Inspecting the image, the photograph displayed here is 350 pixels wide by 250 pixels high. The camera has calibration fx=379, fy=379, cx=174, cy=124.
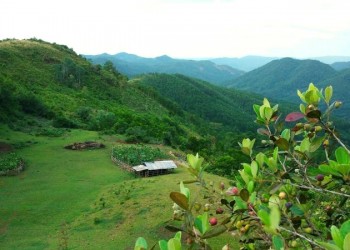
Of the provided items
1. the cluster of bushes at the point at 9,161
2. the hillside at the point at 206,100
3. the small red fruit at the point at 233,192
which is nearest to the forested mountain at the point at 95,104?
the hillside at the point at 206,100

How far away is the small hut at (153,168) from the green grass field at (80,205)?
0.58 m

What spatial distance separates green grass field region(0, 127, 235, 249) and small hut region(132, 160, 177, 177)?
0.58 metres

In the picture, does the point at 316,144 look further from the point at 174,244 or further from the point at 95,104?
the point at 95,104

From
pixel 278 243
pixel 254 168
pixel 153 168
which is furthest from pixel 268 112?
pixel 153 168

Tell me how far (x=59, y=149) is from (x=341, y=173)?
26340 millimetres

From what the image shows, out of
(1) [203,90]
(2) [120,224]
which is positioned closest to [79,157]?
(2) [120,224]

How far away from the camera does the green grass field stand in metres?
14.2

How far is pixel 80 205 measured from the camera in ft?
58.2

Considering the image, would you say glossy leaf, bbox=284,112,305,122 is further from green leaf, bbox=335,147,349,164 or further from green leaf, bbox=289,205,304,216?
green leaf, bbox=289,205,304,216

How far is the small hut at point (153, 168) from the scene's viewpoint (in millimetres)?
22469

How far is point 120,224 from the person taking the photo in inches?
600

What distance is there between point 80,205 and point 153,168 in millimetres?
5844

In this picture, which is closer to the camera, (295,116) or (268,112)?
(295,116)

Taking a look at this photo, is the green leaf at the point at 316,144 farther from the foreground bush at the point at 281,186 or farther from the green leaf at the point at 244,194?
the green leaf at the point at 244,194
